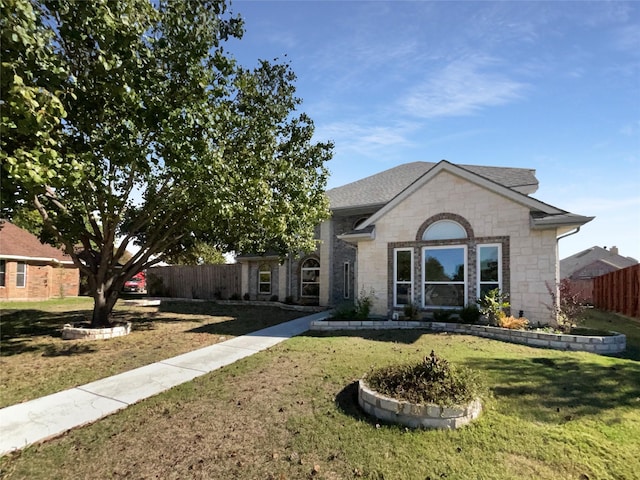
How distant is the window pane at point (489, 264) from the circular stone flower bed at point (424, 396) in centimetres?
713

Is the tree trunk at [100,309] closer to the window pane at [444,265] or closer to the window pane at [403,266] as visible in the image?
the window pane at [403,266]

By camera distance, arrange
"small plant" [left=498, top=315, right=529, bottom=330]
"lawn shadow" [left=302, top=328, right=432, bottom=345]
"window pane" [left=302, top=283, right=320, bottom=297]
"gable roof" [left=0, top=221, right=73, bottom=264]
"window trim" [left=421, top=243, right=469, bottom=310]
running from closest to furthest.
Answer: "lawn shadow" [left=302, top=328, right=432, bottom=345] < "small plant" [left=498, top=315, right=529, bottom=330] < "window trim" [left=421, top=243, right=469, bottom=310] < "window pane" [left=302, top=283, right=320, bottom=297] < "gable roof" [left=0, top=221, right=73, bottom=264]

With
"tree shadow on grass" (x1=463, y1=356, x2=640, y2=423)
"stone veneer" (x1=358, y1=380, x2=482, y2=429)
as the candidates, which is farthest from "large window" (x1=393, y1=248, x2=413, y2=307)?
"stone veneer" (x1=358, y1=380, x2=482, y2=429)

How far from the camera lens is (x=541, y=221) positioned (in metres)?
11.1

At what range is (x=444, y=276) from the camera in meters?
13.1

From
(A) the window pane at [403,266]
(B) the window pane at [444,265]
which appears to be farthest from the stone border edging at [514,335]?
(A) the window pane at [403,266]

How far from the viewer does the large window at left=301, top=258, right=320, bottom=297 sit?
70.0 ft

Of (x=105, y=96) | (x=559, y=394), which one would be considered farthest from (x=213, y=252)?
(x=559, y=394)

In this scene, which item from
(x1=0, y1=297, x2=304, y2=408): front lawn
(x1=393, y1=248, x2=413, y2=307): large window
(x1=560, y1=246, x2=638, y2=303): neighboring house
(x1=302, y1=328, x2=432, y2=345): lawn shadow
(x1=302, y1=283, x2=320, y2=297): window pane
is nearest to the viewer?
(x1=0, y1=297, x2=304, y2=408): front lawn

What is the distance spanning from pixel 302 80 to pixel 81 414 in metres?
11.9

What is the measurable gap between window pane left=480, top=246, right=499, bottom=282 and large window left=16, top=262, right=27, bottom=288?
90.5 ft

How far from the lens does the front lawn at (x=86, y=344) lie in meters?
7.33

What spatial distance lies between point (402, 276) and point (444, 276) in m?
1.56

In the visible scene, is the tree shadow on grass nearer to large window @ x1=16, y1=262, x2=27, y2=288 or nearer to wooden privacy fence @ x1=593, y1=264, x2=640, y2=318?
Result: wooden privacy fence @ x1=593, y1=264, x2=640, y2=318
